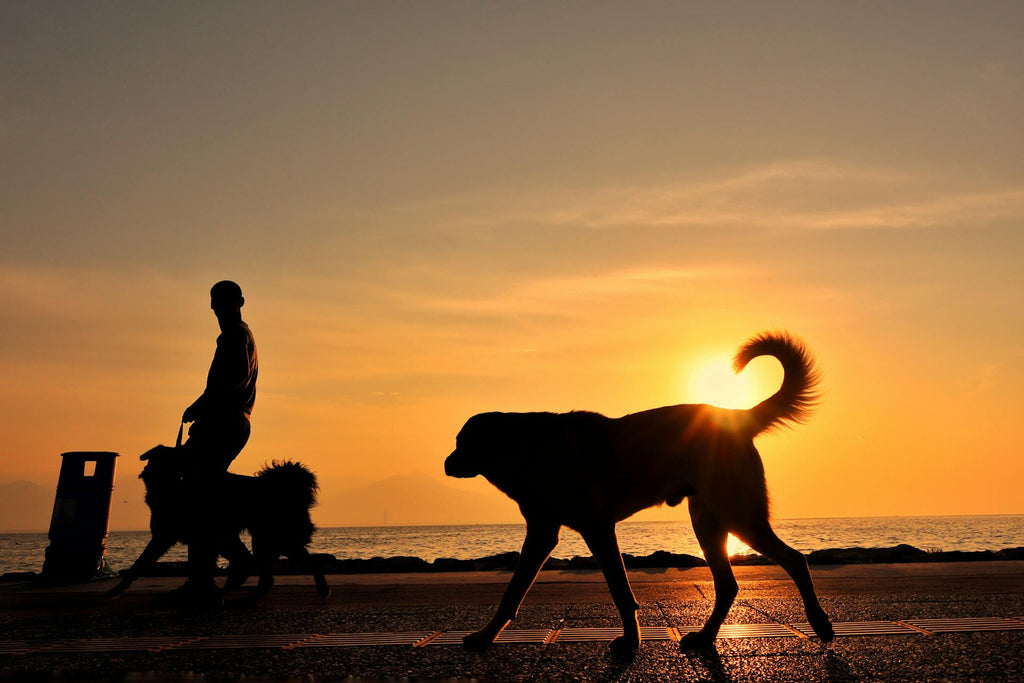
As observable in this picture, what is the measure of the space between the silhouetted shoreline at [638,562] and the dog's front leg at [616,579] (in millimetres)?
6945

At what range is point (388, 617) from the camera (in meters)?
6.76

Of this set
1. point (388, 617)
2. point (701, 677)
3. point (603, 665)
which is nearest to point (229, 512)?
point (388, 617)

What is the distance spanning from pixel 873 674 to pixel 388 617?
12.9ft

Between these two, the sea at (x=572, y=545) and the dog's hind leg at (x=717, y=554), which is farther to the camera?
the sea at (x=572, y=545)

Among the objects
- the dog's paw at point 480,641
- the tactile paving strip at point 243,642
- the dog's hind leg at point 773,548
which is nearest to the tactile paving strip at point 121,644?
the tactile paving strip at point 243,642

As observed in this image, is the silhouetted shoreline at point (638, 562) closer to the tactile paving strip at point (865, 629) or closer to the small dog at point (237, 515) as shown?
the small dog at point (237, 515)

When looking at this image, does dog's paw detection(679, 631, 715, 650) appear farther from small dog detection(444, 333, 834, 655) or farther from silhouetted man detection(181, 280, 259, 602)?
silhouetted man detection(181, 280, 259, 602)

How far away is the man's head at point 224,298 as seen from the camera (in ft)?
27.9

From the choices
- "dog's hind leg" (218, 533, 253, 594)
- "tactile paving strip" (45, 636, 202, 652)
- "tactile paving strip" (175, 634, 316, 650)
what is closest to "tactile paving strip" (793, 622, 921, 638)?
"tactile paving strip" (175, 634, 316, 650)

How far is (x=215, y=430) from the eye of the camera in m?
8.23

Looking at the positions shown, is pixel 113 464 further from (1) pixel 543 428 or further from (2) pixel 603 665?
(2) pixel 603 665

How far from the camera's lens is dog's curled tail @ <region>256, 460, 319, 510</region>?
8781mm

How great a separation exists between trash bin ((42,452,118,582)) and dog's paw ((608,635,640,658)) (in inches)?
364

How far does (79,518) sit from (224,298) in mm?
5101
